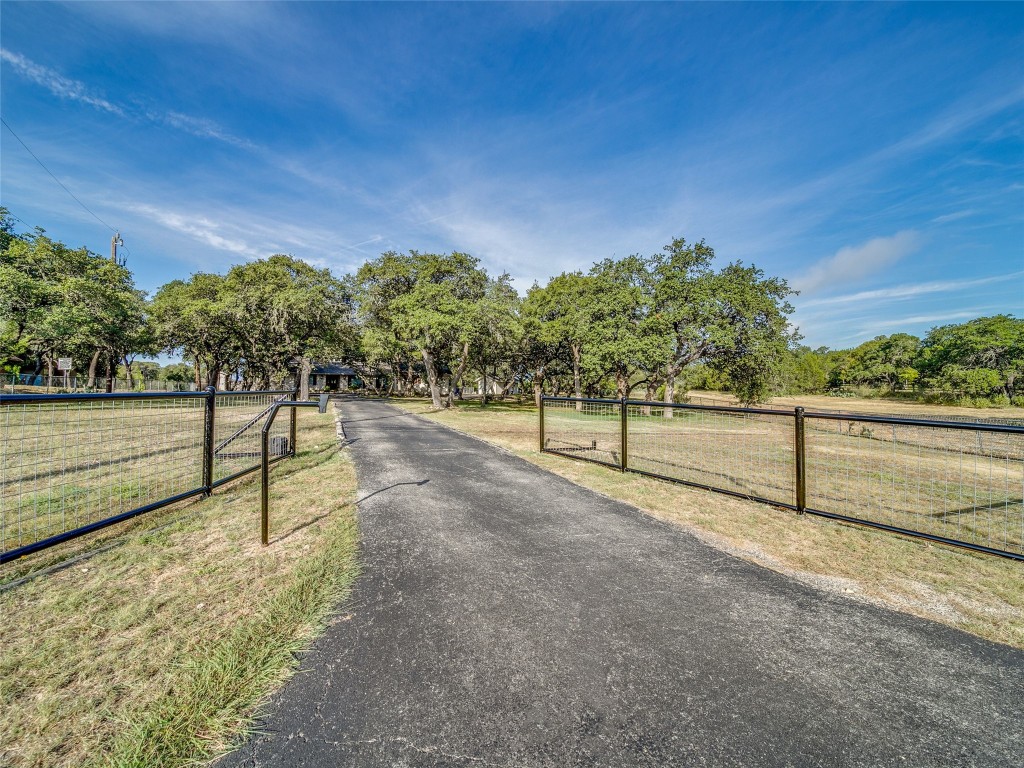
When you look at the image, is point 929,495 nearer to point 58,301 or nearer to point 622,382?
point 622,382

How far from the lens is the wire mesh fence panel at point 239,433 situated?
18.4ft

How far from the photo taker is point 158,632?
7.32 ft

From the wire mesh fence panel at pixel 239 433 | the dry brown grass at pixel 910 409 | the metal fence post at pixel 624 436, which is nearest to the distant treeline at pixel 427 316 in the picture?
the dry brown grass at pixel 910 409

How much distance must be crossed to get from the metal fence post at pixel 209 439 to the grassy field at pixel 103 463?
128 mm

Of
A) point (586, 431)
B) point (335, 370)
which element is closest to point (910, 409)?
point (586, 431)

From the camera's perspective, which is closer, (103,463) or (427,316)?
(103,463)

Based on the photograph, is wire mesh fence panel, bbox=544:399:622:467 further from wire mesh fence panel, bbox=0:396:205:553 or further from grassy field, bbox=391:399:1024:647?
wire mesh fence panel, bbox=0:396:205:553

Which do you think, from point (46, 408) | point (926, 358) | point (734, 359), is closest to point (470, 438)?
point (46, 408)

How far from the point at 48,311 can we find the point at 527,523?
1132 inches

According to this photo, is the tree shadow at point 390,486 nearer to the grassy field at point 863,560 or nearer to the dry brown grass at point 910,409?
the grassy field at point 863,560

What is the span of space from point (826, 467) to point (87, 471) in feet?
43.7

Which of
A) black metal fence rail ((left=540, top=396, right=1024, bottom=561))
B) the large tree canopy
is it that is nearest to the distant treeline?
the large tree canopy

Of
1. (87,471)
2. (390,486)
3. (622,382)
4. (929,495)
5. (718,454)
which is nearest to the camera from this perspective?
(390,486)

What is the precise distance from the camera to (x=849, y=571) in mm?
3205
